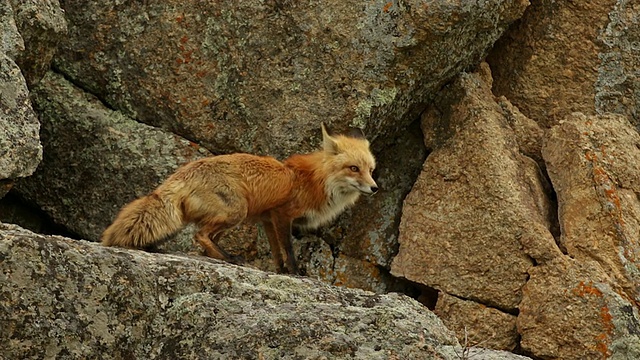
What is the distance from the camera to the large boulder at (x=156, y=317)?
19.7ft

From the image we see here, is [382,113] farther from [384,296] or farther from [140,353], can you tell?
[140,353]

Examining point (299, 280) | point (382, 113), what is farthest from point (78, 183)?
point (299, 280)

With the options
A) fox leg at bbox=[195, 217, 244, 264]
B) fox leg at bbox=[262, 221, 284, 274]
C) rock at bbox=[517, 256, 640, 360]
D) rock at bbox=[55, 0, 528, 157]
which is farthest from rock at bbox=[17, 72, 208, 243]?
rock at bbox=[517, 256, 640, 360]

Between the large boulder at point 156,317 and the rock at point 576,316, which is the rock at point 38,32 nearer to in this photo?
the large boulder at point 156,317

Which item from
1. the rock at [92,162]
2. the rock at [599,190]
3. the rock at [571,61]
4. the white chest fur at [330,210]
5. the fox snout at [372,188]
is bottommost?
the rock at [92,162]

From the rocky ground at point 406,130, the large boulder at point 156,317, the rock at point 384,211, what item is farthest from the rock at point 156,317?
the rock at point 384,211

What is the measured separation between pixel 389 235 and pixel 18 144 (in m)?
4.01

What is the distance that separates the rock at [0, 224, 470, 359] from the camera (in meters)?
5.99

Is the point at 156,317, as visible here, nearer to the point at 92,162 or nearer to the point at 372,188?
the point at 372,188

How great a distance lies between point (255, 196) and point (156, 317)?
10.7 ft

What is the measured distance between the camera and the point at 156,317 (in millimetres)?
6395

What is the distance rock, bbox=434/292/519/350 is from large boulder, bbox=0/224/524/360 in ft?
9.78

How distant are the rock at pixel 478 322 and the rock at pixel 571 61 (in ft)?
8.62

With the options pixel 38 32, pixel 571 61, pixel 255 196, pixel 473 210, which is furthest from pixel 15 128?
pixel 571 61
